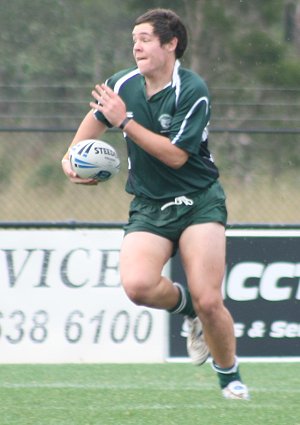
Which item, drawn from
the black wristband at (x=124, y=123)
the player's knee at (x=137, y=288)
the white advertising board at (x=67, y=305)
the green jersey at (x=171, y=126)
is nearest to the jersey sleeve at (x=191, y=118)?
the green jersey at (x=171, y=126)

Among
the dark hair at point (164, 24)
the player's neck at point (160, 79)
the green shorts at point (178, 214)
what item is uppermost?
the dark hair at point (164, 24)

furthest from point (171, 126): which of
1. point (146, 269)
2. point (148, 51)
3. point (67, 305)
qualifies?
point (67, 305)

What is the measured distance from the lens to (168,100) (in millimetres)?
6574

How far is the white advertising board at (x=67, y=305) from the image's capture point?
9.33 m

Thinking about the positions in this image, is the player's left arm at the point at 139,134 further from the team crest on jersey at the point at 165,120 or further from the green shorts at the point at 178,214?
the green shorts at the point at 178,214

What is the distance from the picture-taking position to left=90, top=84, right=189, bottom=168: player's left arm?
6344mm

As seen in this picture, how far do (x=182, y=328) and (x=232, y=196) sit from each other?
3.53 m

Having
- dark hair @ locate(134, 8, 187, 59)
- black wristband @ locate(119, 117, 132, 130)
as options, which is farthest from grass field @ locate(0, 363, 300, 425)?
dark hair @ locate(134, 8, 187, 59)

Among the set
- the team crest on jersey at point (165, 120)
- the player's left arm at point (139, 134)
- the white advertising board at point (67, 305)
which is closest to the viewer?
the player's left arm at point (139, 134)

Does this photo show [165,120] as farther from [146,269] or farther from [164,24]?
[146,269]

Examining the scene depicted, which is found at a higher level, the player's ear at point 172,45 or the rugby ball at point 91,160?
the player's ear at point 172,45

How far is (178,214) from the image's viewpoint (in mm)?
6578

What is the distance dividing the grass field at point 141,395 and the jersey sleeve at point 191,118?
4.39ft

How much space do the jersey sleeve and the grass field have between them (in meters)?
1.34
